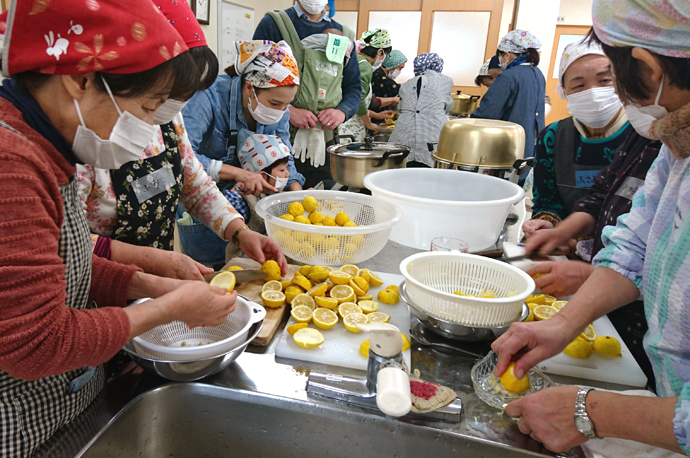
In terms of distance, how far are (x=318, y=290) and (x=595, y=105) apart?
1.63m

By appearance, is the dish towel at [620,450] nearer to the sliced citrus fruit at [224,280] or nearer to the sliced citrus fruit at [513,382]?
the sliced citrus fruit at [513,382]

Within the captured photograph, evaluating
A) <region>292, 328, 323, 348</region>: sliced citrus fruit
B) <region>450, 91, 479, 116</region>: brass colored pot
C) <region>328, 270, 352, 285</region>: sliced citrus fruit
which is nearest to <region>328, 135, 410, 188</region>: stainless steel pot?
<region>328, 270, 352, 285</region>: sliced citrus fruit

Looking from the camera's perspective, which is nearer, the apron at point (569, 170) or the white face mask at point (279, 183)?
the apron at point (569, 170)

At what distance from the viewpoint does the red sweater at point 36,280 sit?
0.61 meters

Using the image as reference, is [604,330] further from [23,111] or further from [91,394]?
[23,111]

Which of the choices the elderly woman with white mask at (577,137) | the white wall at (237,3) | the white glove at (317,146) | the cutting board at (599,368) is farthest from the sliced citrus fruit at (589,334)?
the white wall at (237,3)

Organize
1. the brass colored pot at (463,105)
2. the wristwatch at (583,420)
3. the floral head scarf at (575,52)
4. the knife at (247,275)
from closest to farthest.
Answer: the wristwatch at (583,420) < the knife at (247,275) < the floral head scarf at (575,52) < the brass colored pot at (463,105)

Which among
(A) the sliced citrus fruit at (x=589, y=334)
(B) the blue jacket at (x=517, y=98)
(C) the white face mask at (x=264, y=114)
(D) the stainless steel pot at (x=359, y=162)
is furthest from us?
(B) the blue jacket at (x=517, y=98)

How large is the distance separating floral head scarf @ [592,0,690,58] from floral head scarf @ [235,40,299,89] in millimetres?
1722

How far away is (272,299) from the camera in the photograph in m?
1.34

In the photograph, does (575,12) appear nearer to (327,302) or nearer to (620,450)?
(327,302)

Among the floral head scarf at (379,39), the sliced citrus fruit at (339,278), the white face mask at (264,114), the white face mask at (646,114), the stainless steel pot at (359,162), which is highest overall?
the floral head scarf at (379,39)

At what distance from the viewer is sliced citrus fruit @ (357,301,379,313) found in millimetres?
1349

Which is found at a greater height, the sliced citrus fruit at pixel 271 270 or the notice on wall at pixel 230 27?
the notice on wall at pixel 230 27
